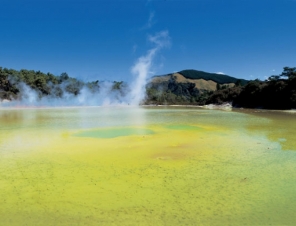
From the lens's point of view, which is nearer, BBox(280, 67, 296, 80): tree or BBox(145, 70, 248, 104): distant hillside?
BBox(280, 67, 296, 80): tree

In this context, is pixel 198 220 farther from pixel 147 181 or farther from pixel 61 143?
pixel 61 143

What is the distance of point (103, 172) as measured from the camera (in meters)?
5.66

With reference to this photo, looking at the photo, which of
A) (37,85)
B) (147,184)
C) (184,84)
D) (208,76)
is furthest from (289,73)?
(208,76)

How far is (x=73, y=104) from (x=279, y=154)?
5022 centimetres

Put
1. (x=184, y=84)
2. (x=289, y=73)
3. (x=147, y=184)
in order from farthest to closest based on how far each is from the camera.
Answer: (x=184, y=84) → (x=289, y=73) → (x=147, y=184)

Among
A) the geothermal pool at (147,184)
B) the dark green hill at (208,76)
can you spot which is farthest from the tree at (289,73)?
the dark green hill at (208,76)

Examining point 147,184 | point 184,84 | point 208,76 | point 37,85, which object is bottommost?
point 147,184

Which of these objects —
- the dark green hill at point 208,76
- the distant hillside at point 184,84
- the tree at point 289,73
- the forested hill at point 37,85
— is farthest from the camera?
the dark green hill at point 208,76

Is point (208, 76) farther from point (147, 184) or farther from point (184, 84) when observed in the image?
point (147, 184)

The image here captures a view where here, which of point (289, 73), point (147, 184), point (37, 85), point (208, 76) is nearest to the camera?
point (147, 184)

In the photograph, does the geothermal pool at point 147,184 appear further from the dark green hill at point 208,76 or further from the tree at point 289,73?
the dark green hill at point 208,76

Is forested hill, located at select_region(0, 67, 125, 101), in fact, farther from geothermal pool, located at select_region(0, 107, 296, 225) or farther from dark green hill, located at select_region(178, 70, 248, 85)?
dark green hill, located at select_region(178, 70, 248, 85)

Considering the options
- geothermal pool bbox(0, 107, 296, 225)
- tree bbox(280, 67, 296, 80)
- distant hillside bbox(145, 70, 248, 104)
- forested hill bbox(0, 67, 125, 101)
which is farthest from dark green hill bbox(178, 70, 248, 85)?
geothermal pool bbox(0, 107, 296, 225)

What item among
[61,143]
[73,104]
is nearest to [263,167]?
[61,143]
